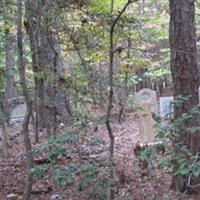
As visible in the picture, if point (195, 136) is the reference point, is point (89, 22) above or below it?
above

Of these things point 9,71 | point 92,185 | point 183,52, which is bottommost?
point 92,185

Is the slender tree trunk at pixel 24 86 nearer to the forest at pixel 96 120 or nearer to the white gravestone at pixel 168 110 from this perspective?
the forest at pixel 96 120

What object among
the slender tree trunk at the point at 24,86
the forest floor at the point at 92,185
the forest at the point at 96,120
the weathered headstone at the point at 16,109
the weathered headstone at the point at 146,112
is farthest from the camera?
the weathered headstone at the point at 16,109

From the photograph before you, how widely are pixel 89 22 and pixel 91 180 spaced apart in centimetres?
303

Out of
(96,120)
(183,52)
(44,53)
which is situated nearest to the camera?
(183,52)

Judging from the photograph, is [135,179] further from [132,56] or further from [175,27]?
[132,56]

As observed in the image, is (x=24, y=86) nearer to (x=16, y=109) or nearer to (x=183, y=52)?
(x=183, y=52)

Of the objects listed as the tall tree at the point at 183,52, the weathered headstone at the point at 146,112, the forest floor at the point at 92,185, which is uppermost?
the tall tree at the point at 183,52

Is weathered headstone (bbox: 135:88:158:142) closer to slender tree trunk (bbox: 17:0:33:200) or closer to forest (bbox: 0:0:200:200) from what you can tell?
forest (bbox: 0:0:200:200)

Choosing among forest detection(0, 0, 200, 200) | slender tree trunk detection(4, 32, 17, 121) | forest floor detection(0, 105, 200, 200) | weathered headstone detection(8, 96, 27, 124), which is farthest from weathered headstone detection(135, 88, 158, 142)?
weathered headstone detection(8, 96, 27, 124)

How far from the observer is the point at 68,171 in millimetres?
4645

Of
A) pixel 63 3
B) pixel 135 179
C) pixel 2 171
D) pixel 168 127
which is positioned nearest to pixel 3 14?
pixel 63 3

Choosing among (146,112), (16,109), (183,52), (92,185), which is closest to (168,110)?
(183,52)

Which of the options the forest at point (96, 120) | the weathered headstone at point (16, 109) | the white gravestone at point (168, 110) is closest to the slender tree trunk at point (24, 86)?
the forest at point (96, 120)
